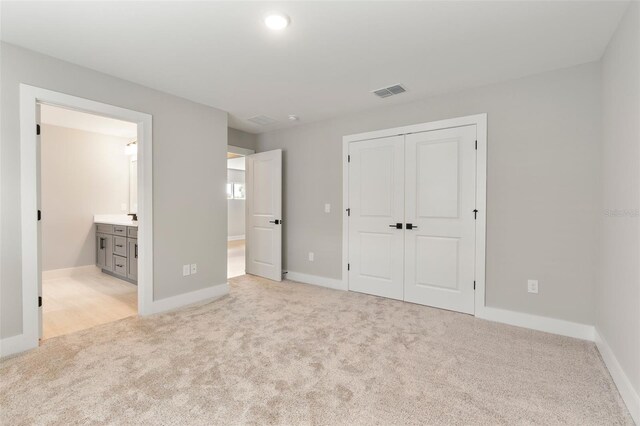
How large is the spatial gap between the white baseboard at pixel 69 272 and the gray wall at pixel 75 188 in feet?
0.18

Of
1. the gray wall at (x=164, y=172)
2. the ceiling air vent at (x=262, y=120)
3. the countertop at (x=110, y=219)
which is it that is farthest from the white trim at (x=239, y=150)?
the countertop at (x=110, y=219)

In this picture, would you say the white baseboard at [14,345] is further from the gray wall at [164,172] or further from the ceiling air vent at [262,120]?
the ceiling air vent at [262,120]

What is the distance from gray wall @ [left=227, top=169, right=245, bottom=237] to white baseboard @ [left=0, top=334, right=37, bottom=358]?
23.4 ft

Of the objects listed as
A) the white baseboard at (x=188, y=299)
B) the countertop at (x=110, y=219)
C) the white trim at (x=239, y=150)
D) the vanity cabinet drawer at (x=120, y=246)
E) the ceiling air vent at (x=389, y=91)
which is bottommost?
the white baseboard at (x=188, y=299)

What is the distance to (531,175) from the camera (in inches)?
114

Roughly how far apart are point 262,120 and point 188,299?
8.62ft

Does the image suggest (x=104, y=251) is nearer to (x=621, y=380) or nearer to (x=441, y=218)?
(x=441, y=218)

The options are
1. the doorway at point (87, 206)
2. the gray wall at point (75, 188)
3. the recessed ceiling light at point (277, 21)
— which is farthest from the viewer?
the gray wall at point (75, 188)

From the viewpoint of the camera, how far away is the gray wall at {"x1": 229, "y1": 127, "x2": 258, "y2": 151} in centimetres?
486

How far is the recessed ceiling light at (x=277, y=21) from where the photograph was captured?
6.53ft

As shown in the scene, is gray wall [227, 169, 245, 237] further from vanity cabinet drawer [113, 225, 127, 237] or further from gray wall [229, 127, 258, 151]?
vanity cabinet drawer [113, 225, 127, 237]

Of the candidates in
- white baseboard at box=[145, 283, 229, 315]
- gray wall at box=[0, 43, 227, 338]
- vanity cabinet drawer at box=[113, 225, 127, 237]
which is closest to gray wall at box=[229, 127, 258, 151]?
gray wall at box=[0, 43, 227, 338]

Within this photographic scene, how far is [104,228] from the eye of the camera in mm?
5023

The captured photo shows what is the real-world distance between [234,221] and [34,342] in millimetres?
7391
